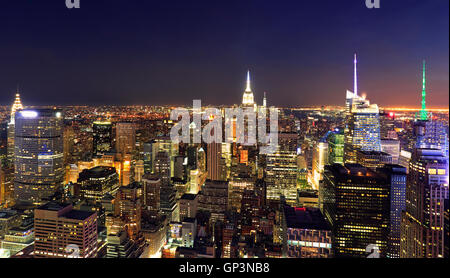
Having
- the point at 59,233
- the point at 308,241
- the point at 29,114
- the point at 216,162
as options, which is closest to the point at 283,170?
the point at 216,162

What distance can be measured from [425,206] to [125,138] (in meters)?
13.8

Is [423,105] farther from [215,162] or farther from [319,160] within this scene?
[215,162]

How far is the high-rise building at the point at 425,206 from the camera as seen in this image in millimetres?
4121

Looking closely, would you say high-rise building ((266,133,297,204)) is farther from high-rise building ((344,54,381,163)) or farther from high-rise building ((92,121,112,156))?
high-rise building ((92,121,112,156))

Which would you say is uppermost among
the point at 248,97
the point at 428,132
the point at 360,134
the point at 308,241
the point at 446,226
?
the point at 248,97

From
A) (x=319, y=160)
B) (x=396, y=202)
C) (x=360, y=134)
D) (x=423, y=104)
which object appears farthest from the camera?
(x=319, y=160)

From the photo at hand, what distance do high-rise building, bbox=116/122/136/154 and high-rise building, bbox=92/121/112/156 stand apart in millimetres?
677

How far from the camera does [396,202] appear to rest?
673 centimetres

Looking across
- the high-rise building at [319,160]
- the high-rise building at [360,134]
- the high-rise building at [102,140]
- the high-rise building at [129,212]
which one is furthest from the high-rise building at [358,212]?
the high-rise building at [102,140]

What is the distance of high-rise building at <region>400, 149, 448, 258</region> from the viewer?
412 cm

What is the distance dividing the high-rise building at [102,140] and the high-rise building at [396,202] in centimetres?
1354

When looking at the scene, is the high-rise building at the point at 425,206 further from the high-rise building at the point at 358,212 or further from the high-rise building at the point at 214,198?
the high-rise building at the point at 214,198
